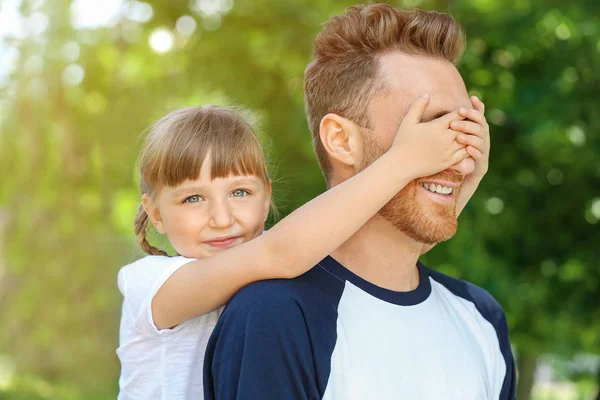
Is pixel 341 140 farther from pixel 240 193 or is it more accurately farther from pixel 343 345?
pixel 343 345

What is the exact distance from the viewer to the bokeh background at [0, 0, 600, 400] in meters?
6.23

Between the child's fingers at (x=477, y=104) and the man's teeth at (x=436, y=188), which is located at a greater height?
the child's fingers at (x=477, y=104)

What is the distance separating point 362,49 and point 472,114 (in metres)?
0.42

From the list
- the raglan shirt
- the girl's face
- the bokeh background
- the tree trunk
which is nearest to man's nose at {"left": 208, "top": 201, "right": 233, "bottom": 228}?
the girl's face

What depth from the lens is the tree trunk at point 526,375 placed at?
29.7ft

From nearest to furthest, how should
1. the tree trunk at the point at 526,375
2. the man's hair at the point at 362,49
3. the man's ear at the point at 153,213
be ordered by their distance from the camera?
1. the man's hair at the point at 362,49
2. the man's ear at the point at 153,213
3. the tree trunk at the point at 526,375

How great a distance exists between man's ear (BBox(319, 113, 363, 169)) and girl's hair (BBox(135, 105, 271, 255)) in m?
0.22

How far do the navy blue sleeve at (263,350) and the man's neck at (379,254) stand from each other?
13.0 inches

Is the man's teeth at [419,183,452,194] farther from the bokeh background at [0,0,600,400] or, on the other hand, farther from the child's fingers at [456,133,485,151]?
the bokeh background at [0,0,600,400]

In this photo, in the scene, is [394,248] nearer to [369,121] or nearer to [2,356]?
[369,121]

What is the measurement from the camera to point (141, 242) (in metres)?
2.62

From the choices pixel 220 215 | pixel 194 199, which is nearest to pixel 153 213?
pixel 194 199

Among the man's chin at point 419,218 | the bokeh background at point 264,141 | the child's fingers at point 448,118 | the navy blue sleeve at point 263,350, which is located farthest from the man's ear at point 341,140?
the bokeh background at point 264,141

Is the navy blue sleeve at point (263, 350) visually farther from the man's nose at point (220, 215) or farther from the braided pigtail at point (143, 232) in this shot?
the braided pigtail at point (143, 232)
